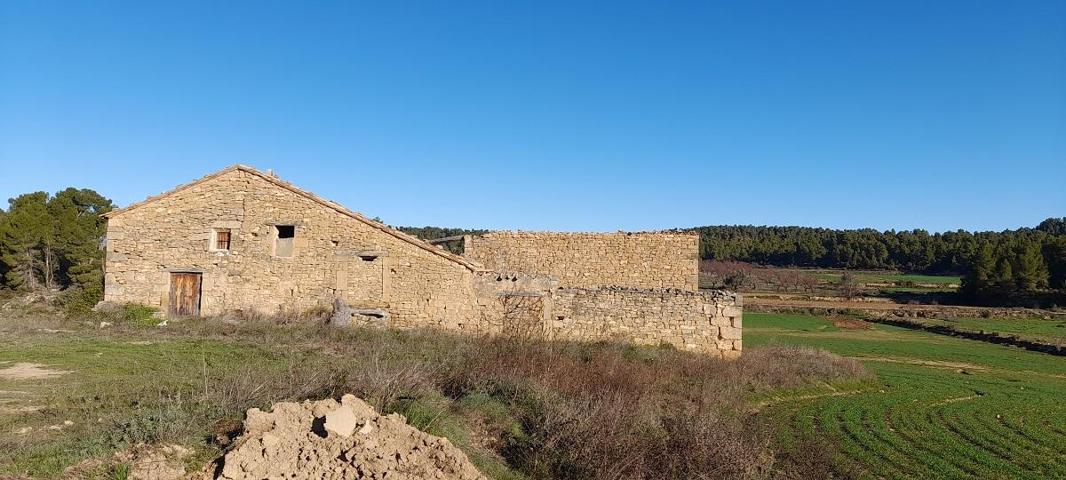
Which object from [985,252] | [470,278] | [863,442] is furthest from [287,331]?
[985,252]

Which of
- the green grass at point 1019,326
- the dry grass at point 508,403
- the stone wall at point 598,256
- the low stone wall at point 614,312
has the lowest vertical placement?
the green grass at point 1019,326

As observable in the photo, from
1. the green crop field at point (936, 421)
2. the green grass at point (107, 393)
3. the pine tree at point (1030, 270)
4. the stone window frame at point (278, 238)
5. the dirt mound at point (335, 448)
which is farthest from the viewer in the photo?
the pine tree at point (1030, 270)

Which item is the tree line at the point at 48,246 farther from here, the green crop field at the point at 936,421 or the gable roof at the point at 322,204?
the green crop field at the point at 936,421

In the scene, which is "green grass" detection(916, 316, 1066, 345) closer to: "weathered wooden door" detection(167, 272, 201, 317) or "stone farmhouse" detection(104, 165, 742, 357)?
"stone farmhouse" detection(104, 165, 742, 357)

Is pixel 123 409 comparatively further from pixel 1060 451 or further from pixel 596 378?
pixel 1060 451

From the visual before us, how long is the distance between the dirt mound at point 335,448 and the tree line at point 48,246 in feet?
112

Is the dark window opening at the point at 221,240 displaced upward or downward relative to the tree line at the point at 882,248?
downward

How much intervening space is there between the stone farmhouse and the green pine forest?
242 cm

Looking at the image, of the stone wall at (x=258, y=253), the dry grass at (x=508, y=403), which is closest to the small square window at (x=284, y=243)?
the stone wall at (x=258, y=253)

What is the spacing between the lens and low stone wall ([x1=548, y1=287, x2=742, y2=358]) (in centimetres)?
1494

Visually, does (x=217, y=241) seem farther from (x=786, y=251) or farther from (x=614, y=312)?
(x=786, y=251)

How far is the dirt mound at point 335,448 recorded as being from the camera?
4621mm

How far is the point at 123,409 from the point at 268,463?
2332mm

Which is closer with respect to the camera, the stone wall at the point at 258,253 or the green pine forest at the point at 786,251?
the stone wall at the point at 258,253
